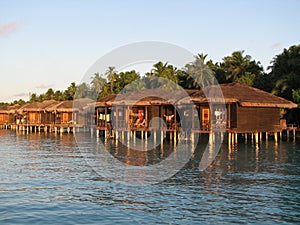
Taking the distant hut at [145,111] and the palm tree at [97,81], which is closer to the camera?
the distant hut at [145,111]

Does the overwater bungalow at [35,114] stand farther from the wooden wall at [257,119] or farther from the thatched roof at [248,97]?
the wooden wall at [257,119]

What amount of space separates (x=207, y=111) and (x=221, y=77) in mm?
20638

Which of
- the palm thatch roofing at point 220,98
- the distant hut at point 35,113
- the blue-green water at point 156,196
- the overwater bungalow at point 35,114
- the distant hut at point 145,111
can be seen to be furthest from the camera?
the overwater bungalow at point 35,114

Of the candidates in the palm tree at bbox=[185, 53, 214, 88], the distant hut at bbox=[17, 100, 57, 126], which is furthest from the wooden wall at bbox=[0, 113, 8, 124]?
the palm tree at bbox=[185, 53, 214, 88]

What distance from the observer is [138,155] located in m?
25.9

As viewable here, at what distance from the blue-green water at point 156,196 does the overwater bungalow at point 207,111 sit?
10818mm

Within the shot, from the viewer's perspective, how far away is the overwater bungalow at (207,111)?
31.8 meters

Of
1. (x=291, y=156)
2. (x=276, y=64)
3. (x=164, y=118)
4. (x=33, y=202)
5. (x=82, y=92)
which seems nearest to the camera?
(x=33, y=202)

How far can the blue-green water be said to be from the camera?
1117 cm

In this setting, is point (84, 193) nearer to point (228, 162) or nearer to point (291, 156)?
point (228, 162)

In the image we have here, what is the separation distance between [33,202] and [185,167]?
9.28m

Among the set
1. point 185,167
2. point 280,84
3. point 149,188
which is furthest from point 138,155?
point 280,84

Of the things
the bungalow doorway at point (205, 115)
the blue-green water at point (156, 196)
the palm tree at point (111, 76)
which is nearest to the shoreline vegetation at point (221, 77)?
the palm tree at point (111, 76)

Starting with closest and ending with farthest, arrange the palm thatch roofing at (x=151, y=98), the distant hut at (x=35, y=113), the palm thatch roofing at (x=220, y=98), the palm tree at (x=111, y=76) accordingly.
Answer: the palm thatch roofing at (x=220, y=98) → the palm thatch roofing at (x=151, y=98) → the distant hut at (x=35, y=113) → the palm tree at (x=111, y=76)
